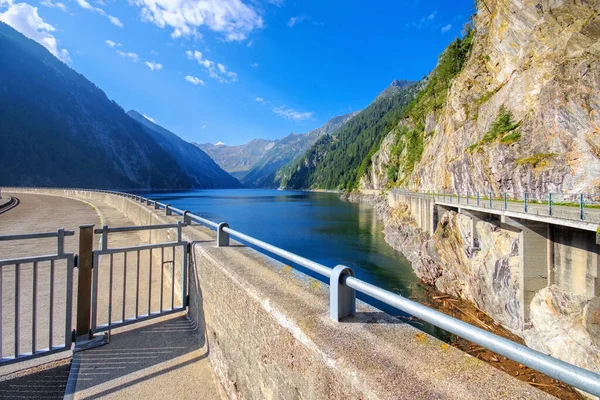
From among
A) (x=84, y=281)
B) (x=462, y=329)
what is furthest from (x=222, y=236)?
(x=462, y=329)

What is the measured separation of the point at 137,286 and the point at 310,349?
3.04m

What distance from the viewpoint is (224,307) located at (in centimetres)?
363

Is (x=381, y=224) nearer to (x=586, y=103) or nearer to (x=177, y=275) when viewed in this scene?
(x=586, y=103)

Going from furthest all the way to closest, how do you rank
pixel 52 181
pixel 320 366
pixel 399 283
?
pixel 52 181 < pixel 399 283 < pixel 320 366

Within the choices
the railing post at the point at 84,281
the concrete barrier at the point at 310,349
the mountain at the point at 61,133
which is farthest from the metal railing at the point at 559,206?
the mountain at the point at 61,133

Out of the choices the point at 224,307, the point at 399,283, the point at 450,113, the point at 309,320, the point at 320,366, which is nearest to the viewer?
the point at 320,366

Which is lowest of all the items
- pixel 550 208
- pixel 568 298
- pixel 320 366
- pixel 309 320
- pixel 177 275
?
pixel 568 298

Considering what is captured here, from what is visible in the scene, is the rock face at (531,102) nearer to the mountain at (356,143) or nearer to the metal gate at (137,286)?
the metal gate at (137,286)

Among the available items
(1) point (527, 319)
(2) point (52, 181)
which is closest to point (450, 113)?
(1) point (527, 319)

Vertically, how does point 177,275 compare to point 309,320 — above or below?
below

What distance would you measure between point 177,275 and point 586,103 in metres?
24.7

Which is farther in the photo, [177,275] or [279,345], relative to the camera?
[177,275]

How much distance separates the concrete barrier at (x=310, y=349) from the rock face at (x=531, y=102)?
67.1ft

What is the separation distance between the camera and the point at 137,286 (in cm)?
400
